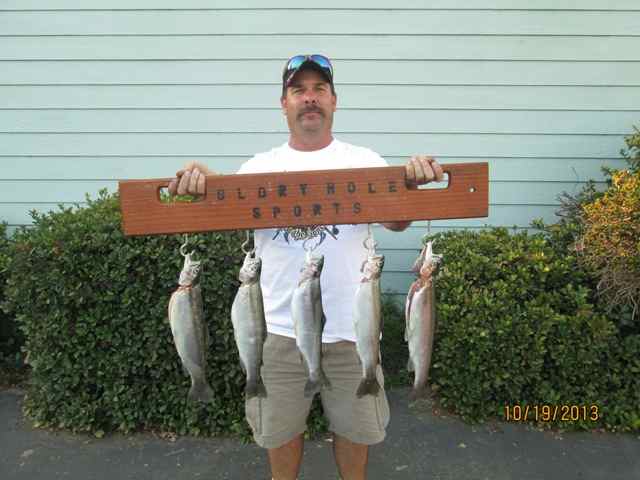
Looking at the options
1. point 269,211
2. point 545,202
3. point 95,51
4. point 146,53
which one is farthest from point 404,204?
point 95,51

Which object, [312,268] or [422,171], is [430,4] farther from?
[312,268]

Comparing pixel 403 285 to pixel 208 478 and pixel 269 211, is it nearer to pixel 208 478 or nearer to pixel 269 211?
pixel 208 478

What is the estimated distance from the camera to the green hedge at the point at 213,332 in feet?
11.6

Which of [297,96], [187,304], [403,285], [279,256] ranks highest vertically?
[297,96]

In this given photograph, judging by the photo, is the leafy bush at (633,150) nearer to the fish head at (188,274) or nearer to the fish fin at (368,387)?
the fish fin at (368,387)

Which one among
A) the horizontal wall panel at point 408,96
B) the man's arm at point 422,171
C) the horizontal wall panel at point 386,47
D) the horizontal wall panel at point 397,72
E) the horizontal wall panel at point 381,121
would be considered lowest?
the man's arm at point 422,171

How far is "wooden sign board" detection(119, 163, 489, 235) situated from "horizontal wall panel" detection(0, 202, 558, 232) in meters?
2.75

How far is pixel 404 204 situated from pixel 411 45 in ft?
9.76

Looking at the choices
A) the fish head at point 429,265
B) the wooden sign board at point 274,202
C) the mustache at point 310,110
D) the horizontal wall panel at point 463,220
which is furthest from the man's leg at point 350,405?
the horizontal wall panel at point 463,220

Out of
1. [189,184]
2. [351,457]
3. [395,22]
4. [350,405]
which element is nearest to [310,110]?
[189,184]

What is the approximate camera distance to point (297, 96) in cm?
241

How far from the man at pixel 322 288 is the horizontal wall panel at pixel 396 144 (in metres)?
2.14

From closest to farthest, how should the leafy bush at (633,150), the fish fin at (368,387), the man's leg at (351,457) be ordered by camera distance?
the fish fin at (368,387) → the man's leg at (351,457) → the leafy bush at (633,150)

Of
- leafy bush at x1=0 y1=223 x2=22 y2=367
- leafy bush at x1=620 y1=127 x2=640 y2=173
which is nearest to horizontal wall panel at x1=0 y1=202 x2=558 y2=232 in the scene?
leafy bush at x1=0 y1=223 x2=22 y2=367
